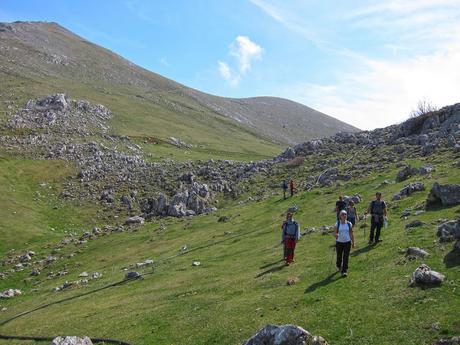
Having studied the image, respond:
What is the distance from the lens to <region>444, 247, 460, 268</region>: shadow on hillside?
72.9 feet

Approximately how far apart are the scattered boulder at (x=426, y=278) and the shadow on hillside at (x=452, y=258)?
5.89ft

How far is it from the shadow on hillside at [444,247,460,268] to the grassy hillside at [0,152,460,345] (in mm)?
350

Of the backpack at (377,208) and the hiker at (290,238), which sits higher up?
the backpack at (377,208)

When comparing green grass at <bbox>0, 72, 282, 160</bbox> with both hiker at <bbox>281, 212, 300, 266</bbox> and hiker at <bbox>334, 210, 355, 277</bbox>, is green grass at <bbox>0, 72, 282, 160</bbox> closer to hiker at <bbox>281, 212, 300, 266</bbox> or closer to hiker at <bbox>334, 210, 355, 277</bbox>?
hiker at <bbox>281, 212, 300, 266</bbox>

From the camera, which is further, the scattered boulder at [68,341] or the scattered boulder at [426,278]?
the scattered boulder at [68,341]

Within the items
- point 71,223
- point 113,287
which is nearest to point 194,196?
point 71,223

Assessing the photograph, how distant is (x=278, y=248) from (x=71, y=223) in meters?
46.1

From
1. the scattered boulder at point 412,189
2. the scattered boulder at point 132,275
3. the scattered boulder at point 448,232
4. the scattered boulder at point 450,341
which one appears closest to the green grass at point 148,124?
the scattered boulder at point 132,275

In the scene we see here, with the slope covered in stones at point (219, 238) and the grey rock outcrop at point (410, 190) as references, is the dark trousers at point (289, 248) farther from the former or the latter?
the grey rock outcrop at point (410, 190)

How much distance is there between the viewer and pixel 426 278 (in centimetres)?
2061

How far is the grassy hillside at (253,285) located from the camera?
19.5 m

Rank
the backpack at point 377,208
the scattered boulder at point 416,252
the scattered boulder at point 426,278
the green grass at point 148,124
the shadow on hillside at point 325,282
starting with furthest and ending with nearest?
the green grass at point 148,124 < the backpack at point 377,208 < the shadow on hillside at point 325,282 < the scattered boulder at point 416,252 < the scattered boulder at point 426,278

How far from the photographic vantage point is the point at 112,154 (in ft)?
343

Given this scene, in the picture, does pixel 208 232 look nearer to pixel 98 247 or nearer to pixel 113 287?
pixel 98 247
